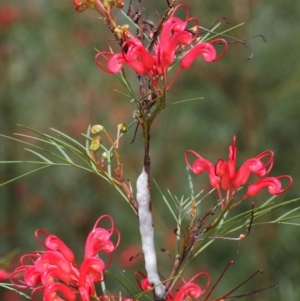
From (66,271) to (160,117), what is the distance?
86.2 inches

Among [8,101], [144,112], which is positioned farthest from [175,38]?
[8,101]

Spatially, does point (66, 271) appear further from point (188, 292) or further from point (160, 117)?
point (160, 117)

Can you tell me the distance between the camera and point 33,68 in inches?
106

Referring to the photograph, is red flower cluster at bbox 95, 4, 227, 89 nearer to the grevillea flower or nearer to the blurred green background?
the grevillea flower

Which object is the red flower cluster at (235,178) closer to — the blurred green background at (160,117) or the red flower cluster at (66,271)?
the red flower cluster at (66,271)

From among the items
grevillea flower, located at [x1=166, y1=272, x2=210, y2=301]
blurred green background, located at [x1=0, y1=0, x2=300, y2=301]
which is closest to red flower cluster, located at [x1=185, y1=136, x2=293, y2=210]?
grevillea flower, located at [x1=166, y1=272, x2=210, y2=301]

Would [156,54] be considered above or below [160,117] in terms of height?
above

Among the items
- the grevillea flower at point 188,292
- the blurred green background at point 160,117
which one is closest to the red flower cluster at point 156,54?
the grevillea flower at point 188,292

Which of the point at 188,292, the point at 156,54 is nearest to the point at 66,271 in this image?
the point at 188,292

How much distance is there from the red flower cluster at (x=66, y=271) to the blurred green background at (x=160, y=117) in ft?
3.51

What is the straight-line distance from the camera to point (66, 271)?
736 millimetres

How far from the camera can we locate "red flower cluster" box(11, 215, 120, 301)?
712mm

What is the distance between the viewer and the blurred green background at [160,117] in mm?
2189

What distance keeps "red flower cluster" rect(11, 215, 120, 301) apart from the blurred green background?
1.07 meters
